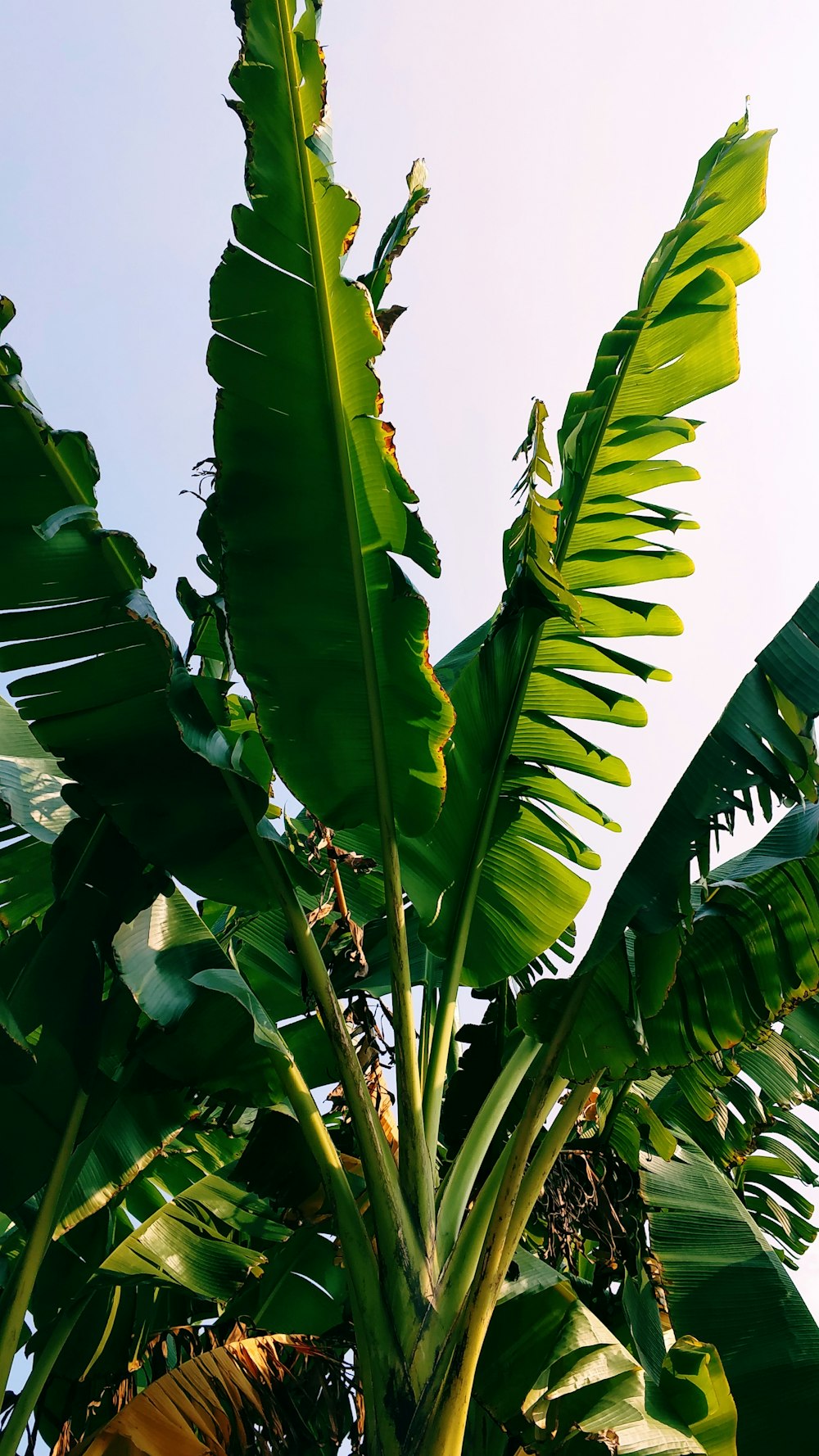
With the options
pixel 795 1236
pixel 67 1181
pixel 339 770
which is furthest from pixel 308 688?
pixel 795 1236

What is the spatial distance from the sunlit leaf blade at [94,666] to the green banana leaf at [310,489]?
0.19 meters

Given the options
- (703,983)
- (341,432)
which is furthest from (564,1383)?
(341,432)

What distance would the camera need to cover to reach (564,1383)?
89.0 inches

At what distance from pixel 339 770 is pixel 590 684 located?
0.72 meters

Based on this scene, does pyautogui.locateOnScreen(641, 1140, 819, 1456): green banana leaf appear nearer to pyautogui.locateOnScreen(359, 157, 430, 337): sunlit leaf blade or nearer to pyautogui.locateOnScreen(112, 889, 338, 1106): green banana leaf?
pyautogui.locateOnScreen(112, 889, 338, 1106): green banana leaf

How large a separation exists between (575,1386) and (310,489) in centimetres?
206

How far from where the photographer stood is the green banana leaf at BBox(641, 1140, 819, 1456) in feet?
8.75

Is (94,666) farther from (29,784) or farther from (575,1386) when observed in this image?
(575,1386)

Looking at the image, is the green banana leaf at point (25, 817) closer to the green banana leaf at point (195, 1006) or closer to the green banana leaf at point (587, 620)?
the green banana leaf at point (195, 1006)

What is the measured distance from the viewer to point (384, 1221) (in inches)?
86.8

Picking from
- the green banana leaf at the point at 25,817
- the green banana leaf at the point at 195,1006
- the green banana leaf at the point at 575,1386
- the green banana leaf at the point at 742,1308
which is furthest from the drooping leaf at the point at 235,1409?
the green banana leaf at the point at 742,1308

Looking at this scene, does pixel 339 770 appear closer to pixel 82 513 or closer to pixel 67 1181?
pixel 82 513

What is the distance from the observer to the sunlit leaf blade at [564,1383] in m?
2.19

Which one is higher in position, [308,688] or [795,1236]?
[308,688]
